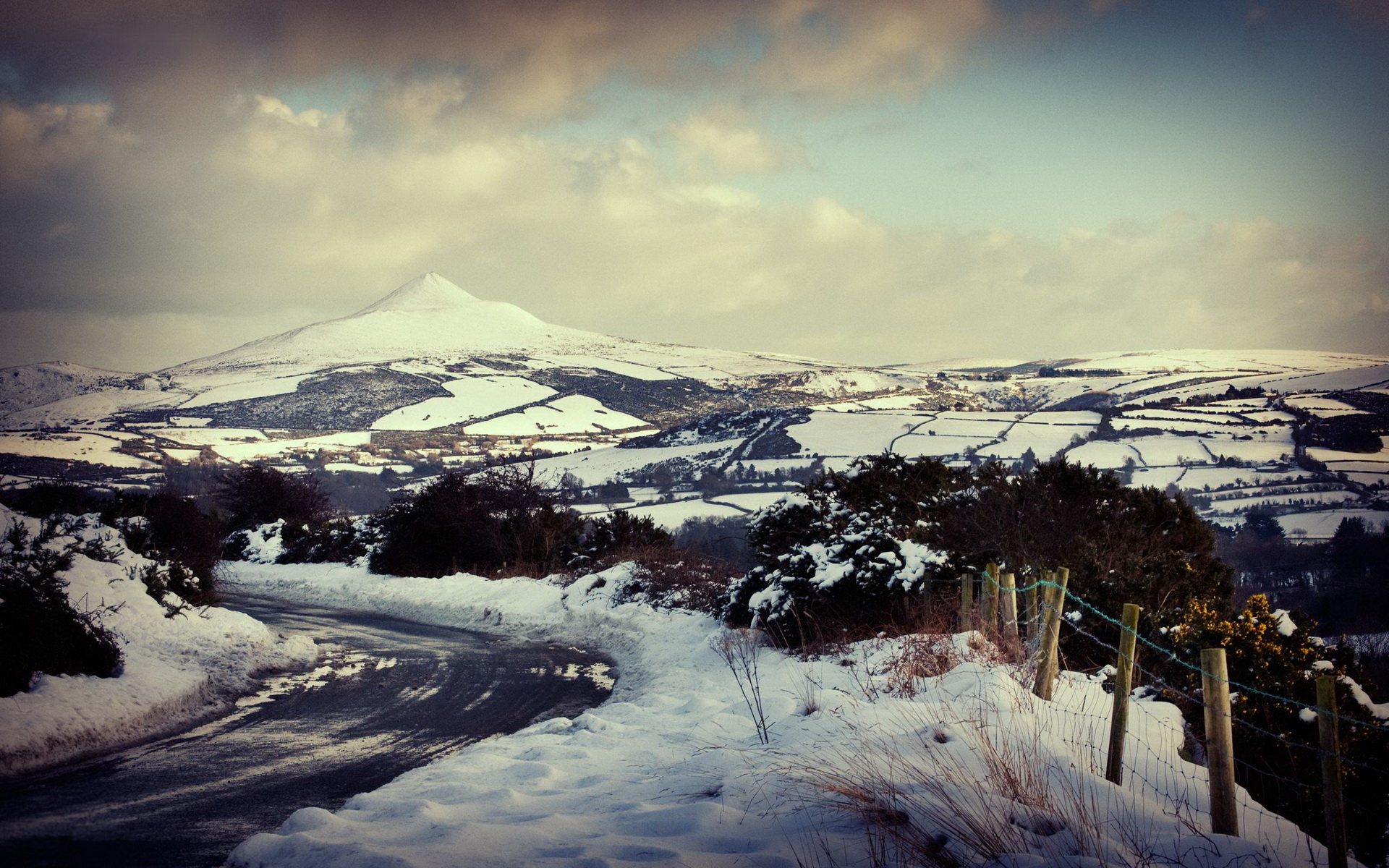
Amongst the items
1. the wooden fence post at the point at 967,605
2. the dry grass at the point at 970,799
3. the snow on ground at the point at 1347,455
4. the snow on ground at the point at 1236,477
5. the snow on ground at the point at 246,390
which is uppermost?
the snow on ground at the point at 246,390

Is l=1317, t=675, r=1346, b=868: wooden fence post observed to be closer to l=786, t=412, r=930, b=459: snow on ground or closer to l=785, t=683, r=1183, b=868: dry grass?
l=785, t=683, r=1183, b=868: dry grass

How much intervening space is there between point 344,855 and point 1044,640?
6.15 meters

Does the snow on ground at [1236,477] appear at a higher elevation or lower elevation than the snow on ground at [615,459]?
lower

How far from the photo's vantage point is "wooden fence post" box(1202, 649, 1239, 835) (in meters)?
5.22

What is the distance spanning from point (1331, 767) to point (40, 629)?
12690 mm

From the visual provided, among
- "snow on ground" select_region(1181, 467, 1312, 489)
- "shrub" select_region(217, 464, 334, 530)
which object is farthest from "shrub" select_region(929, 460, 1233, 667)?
"snow on ground" select_region(1181, 467, 1312, 489)

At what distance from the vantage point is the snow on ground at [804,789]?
15.9 ft

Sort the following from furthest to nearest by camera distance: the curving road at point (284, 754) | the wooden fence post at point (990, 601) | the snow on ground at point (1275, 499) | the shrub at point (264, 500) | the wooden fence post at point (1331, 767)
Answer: the snow on ground at point (1275, 499) < the shrub at point (264, 500) < the wooden fence post at point (990, 601) < the curving road at point (284, 754) < the wooden fence post at point (1331, 767)

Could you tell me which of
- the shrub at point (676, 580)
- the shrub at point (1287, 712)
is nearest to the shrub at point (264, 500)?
the shrub at point (676, 580)

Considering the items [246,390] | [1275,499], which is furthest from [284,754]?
[246,390]

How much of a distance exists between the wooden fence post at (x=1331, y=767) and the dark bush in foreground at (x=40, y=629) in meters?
11.7

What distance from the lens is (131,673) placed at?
10422 millimetres

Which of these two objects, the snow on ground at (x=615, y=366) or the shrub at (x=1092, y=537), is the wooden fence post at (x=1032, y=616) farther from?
the snow on ground at (x=615, y=366)

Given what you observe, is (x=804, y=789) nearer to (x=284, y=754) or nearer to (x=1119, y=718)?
(x=1119, y=718)
